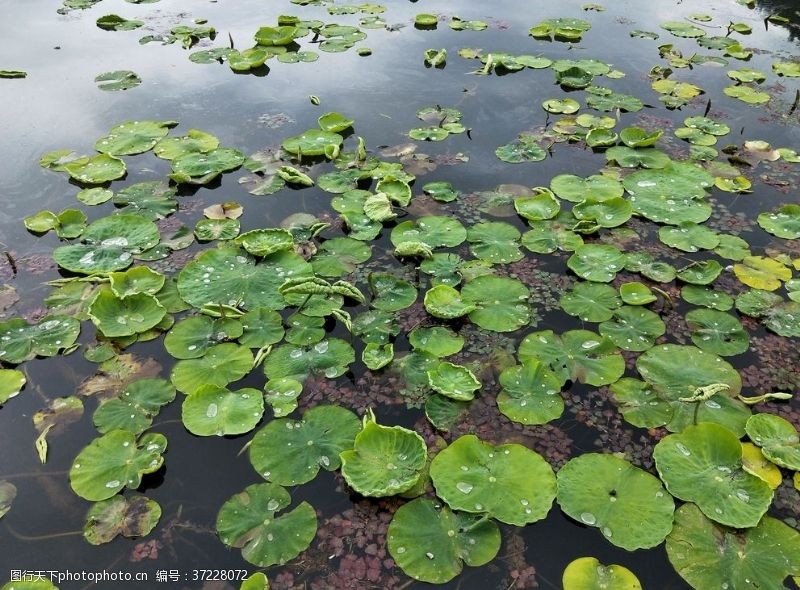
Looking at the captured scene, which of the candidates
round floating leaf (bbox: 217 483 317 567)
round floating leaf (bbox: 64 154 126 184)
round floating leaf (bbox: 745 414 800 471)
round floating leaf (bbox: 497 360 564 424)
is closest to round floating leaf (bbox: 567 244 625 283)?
round floating leaf (bbox: 497 360 564 424)

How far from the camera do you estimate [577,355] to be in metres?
4.34

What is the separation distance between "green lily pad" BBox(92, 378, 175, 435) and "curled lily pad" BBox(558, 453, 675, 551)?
2765 mm

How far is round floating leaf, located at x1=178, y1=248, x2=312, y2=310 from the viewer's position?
15.5 ft

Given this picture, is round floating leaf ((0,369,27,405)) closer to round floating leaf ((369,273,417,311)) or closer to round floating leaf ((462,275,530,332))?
round floating leaf ((369,273,417,311))

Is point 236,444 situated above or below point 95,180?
below

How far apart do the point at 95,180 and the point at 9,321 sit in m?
2.21

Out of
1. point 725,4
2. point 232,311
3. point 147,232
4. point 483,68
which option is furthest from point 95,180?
point 725,4

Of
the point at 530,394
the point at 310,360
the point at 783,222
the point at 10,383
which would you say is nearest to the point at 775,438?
the point at 530,394

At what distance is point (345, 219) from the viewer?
5539 mm

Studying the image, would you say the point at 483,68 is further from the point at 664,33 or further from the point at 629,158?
the point at 664,33

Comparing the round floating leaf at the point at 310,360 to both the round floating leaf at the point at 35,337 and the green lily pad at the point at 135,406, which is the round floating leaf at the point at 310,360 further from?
the round floating leaf at the point at 35,337

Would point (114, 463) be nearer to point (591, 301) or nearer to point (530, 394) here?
point (530, 394)

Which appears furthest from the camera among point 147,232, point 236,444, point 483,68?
point 483,68

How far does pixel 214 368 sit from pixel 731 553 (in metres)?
3.53
